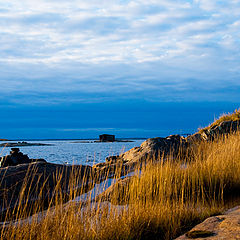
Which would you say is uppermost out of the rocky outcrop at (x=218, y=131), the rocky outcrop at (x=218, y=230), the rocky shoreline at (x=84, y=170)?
the rocky outcrop at (x=218, y=131)

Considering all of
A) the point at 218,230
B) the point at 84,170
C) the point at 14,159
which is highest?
the point at 14,159

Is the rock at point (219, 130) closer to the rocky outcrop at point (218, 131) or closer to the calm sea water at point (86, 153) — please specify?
the rocky outcrop at point (218, 131)

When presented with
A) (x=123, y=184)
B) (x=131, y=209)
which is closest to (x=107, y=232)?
(x=131, y=209)

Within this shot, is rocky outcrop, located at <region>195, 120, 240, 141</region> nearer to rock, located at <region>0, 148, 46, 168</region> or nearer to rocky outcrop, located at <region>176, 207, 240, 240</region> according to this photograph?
rock, located at <region>0, 148, 46, 168</region>

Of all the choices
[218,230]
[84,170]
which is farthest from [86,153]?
[218,230]

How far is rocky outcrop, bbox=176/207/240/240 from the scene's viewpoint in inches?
112

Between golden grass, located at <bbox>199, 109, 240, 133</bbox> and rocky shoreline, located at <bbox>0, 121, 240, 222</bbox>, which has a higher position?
golden grass, located at <bbox>199, 109, 240, 133</bbox>

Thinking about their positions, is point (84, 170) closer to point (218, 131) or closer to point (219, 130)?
point (218, 131)

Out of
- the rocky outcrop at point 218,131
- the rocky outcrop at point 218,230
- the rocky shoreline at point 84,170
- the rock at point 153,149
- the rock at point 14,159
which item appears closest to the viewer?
the rocky outcrop at point 218,230

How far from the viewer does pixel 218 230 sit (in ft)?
9.93

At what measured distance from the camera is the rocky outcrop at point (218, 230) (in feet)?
9.36

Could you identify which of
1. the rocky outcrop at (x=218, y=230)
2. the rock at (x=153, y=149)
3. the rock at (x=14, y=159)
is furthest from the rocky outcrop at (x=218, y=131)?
the rocky outcrop at (x=218, y=230)

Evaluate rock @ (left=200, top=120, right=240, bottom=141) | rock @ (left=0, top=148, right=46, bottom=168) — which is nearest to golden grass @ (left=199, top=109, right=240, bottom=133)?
rock @ (left=200, top=120, right=240, bottom=141)

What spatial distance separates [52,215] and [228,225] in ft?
7.21
